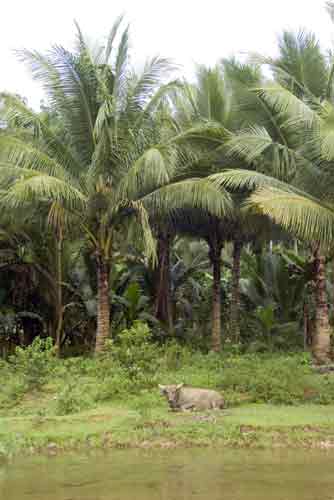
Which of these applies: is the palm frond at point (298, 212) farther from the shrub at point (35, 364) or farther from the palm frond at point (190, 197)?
the shrub at point (35, 364)

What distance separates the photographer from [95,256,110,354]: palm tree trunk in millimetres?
15773

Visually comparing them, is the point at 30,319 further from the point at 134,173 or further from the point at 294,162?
the point at 294,162

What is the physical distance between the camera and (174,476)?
309 inches

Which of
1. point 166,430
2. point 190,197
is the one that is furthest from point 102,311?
point 166,430

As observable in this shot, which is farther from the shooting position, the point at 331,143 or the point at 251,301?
the point at 251,301

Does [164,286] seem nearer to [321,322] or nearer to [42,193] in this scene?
[321,322]

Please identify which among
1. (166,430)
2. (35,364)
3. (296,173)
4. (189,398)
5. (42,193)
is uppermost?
(296,173)

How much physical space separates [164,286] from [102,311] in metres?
3.96

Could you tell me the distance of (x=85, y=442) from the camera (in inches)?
388

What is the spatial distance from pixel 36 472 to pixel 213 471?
2.02 metres

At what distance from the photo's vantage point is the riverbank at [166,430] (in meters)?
9.75

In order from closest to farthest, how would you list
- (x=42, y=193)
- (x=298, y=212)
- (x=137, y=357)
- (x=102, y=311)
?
(x=298, y=212)
(x=137, y=357)
(x=42, y=193)
(x=102, y=311)

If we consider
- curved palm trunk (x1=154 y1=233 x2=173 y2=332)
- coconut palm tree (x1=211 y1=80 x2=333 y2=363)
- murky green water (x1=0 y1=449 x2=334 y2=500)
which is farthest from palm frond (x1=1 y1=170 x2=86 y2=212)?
murky green water (x1=0 y1=449 x2=334 y2=500)

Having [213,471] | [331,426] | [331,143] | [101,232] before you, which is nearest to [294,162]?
[331,143]
